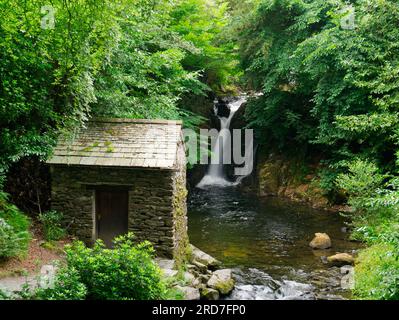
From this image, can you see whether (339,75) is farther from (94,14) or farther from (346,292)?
(94,14)

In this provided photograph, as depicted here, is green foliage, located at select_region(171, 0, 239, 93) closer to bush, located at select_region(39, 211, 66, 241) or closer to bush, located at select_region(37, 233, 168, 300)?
bush, located at select_region(39, 211, 66, 241)

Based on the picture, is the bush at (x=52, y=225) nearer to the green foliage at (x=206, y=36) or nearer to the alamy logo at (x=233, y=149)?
the green foliage at (x=206, y=36)

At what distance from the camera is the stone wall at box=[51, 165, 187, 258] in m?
9.27

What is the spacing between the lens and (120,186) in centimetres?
951

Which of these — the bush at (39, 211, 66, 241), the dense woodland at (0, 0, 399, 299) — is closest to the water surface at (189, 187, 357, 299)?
the dense woodland at (0, 0, 399, 299)

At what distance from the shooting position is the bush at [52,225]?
913 centimetres

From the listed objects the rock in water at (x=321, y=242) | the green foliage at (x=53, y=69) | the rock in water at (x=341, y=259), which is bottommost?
the rock in water at (x=341, y=259)

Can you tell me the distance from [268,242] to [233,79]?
17.1 m

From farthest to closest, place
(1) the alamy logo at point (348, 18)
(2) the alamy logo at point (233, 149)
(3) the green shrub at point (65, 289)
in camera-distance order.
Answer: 1. (2) the alamy logo at point (233, 149)
2. (1) the alamy logo at point (348, 18)
3. (3) the green shrub at point (65, 289)

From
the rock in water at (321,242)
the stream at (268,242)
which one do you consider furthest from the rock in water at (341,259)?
the rock in water at (321,242)

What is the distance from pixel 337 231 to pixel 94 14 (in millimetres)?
11134

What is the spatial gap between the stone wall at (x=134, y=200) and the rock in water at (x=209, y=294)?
3.67ft

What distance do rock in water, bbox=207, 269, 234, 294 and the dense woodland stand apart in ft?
9.60

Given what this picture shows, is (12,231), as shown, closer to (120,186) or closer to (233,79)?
(120,186)
